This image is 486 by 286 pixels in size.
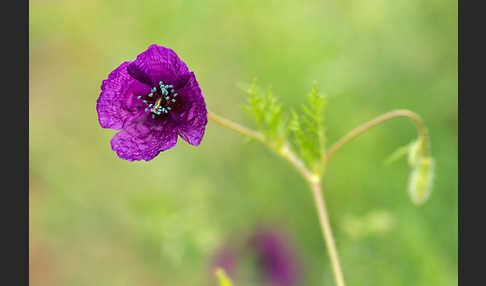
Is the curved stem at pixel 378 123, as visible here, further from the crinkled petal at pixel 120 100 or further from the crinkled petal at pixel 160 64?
the crinkled petal at pixel 120 100

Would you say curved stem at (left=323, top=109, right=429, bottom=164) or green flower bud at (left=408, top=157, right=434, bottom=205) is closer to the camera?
curved stem at (left=323, top=109, right=429, bottom=164)

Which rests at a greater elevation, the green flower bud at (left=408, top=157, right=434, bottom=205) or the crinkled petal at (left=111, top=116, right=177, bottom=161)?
the crinkled petal at (left=111, top=116, right=177, bottom=161)

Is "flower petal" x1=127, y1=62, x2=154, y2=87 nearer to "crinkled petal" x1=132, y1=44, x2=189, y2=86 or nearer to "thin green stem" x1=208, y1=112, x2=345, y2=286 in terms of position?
"crinkled petal" x1=132, y1=44, x2=189, y2=86

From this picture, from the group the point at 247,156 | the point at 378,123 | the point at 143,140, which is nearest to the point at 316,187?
the point at 378,123

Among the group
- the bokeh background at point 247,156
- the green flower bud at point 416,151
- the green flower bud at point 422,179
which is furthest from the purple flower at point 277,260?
the green flower bud at point 416,151

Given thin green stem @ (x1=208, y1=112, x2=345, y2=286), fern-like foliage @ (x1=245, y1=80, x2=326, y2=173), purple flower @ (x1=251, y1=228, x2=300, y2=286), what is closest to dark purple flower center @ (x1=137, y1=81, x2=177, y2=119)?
thin green stem @ (x1=208, y1=112, x2=345, y2=286)

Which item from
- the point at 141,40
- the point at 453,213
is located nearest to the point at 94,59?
the point at 141,40
